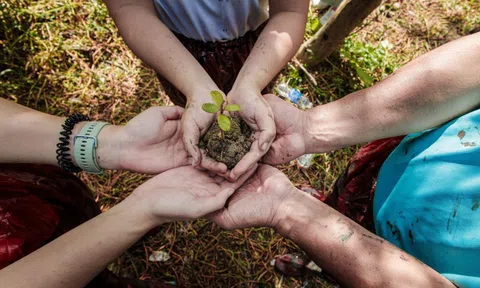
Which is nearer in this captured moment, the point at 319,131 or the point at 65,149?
the point at 65,149

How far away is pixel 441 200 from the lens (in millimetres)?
1756

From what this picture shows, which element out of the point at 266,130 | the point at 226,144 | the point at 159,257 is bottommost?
the point at 159,257

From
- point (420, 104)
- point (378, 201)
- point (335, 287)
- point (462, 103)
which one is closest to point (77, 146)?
point (378, 201)

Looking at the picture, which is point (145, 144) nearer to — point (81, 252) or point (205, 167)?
point (205, 167)

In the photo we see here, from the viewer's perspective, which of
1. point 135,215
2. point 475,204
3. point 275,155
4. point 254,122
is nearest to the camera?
point 475,204

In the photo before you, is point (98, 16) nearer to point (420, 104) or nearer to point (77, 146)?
point (77, 146)

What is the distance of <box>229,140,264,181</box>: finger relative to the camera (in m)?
2.19

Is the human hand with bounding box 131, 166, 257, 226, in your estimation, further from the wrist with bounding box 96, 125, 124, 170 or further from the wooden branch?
the wooden branch

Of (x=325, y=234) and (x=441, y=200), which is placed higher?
(x=441, y=200)

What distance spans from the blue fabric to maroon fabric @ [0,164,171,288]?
2.01 meters

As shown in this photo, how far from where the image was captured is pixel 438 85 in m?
2.02

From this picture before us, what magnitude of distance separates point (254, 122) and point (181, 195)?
76cm

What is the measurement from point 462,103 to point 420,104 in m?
0.22

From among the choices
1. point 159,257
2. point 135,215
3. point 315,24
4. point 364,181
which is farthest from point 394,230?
point 315,24
